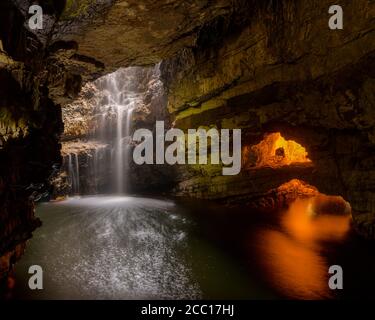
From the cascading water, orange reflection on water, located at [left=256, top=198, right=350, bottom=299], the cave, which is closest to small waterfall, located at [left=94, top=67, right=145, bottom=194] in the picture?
the cascading water

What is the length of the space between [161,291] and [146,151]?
1278cm

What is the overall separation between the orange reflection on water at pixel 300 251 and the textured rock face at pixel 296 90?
1.63 m

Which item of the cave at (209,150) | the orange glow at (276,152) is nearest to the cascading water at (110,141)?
the cave at (209,150)

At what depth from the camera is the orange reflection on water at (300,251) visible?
6234 mm

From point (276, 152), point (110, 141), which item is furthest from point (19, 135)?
point (110, 141)

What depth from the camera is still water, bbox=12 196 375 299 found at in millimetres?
6051

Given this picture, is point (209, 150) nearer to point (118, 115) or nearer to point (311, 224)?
point (311, 224)

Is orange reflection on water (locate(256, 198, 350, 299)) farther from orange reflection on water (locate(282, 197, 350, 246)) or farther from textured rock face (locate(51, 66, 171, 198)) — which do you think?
textured rock face (locate(51, 66, 171, 198))

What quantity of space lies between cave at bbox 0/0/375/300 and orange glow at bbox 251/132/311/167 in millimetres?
221

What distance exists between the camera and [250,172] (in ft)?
43.0
